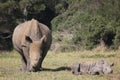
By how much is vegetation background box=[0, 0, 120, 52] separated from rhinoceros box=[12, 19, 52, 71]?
1438 cm

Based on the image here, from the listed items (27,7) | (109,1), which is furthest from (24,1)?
(109,1)

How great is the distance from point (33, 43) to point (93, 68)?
248 cm

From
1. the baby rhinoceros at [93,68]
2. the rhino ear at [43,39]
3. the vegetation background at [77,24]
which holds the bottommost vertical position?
the vegetation background at [77,24]

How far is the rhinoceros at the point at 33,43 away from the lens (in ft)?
50.4

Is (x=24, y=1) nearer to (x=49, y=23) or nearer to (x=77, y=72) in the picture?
(x=49, y=23)

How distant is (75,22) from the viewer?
33.2 m

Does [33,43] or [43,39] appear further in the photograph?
[43,39]

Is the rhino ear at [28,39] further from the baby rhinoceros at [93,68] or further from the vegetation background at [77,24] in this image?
the vegetation background at [77,24]

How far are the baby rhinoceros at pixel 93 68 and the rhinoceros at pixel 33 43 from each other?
150 centimetres

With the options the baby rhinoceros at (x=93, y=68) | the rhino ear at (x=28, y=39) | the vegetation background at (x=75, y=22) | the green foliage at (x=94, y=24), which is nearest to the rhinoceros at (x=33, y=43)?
the rhino ear at (x=28, y=39)

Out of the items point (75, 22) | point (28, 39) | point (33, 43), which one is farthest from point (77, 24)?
point (33, 43)

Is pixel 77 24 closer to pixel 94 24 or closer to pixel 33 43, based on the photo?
pixel 94 24

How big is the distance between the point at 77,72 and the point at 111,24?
17063 millimetres

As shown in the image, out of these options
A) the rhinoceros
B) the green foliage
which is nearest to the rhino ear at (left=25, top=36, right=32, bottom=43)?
the rhinoceros
